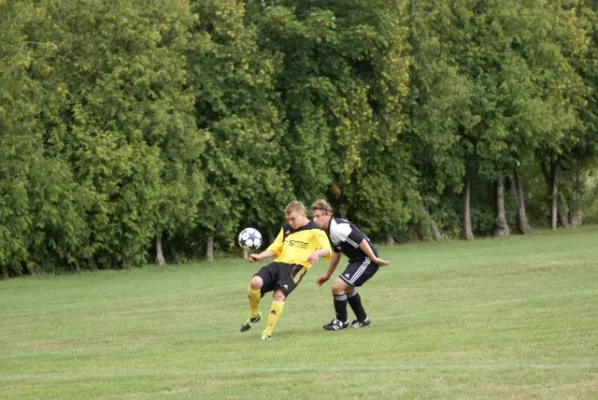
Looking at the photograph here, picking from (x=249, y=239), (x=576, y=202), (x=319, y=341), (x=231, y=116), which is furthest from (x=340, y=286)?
(x=576, y=202)

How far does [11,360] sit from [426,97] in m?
37.1

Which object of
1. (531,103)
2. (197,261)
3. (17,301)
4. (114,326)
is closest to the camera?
(114,326)

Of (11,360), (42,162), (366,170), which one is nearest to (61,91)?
(42,162)

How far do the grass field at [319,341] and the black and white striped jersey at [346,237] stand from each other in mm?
1039

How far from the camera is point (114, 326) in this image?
19.9 meters

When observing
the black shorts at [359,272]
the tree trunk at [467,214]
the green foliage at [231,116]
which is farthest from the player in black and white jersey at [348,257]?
the tree trunk at [467,214]

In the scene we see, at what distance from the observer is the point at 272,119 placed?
43.7m

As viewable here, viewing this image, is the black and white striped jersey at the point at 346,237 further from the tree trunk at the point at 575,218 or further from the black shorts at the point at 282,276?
the tree trunk at the point at 575,218

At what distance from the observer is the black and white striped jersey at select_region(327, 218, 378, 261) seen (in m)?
16.8

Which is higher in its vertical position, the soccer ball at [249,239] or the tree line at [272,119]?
the tree line at [272,119]

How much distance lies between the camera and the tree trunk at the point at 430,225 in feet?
174

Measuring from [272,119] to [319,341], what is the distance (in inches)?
1119

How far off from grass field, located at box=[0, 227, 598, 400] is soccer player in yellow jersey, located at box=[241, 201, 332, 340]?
634mm

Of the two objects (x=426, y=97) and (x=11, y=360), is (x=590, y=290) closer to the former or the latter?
(x=11, y=360)
